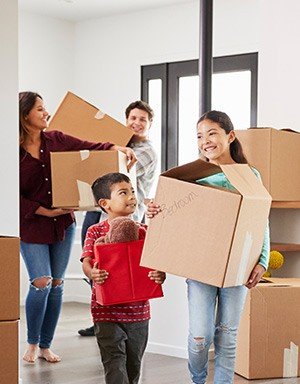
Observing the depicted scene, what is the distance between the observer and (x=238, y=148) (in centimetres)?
311

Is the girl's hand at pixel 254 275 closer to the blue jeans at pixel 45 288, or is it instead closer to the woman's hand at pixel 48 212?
the woman's hand at pixel 48 212

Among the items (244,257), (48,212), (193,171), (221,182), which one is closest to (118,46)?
(48,212)

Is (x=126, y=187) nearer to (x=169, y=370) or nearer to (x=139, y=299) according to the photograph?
(x=139, y=299)

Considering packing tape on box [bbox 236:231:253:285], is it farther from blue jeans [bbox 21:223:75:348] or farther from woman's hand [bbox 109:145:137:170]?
blue jeans [bbox 21:223:75:348]

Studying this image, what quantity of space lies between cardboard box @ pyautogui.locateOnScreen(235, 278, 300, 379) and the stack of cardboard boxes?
163 centimetres

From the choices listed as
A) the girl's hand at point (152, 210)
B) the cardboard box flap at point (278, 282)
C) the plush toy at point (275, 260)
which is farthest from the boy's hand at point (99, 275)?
the plush toy at point (275, 260)

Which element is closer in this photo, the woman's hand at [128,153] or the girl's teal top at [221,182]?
the girl's teal top at [221,182]

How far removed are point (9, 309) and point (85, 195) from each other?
130 centimetres

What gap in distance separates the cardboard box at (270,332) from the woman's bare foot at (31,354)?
3.18 ft

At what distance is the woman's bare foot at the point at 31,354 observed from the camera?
418cm

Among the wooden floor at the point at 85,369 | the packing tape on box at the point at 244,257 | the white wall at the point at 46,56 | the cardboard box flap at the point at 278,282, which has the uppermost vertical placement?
the white wall at the point at 46,56

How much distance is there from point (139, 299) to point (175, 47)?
3.85m

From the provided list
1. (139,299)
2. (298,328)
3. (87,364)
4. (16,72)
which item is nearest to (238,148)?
(139,299)

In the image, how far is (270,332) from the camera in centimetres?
397
